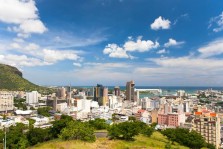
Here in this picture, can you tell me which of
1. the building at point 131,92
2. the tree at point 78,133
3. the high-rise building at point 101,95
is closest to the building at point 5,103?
the high-rise building at point 101,95

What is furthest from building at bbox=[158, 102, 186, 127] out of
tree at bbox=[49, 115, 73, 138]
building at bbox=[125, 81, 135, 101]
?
building at bbox=[125, 81, 135, 101]

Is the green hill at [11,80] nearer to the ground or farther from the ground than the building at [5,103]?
farther from the ground

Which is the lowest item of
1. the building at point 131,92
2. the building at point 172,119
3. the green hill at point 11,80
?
the building at point 172,119

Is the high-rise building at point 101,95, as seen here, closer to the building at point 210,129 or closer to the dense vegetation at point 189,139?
the building at point 210,129

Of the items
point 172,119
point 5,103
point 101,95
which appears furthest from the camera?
point 101,95

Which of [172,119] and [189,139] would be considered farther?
[172,119]

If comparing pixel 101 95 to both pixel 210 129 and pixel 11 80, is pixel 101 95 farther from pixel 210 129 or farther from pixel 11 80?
pixel 210 129

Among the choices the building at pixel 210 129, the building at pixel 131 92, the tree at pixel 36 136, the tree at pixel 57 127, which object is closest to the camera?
the tree at pixel 36 136

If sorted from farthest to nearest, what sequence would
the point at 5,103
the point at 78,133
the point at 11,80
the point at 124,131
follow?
the point at 11,80, the point at 5,103, the point at 124,131, the point at 78,133

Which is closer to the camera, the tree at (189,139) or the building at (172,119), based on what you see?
the tree at (189,139)

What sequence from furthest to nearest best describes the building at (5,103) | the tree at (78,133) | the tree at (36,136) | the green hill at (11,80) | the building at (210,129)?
the green hill at (11,80), the building at (5,103), the building at (210,129), the tree at (36,136), the tree at (78,133)

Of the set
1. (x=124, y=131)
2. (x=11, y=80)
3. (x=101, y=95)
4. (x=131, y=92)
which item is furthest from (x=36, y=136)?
(x=11, y=80)

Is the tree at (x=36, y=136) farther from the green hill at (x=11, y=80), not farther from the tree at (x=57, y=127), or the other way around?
the green hill at (x=11, y=80)

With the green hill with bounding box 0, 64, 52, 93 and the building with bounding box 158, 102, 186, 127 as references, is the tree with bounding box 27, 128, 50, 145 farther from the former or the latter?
the green hill with bounding box 0, 64, 52, 93
